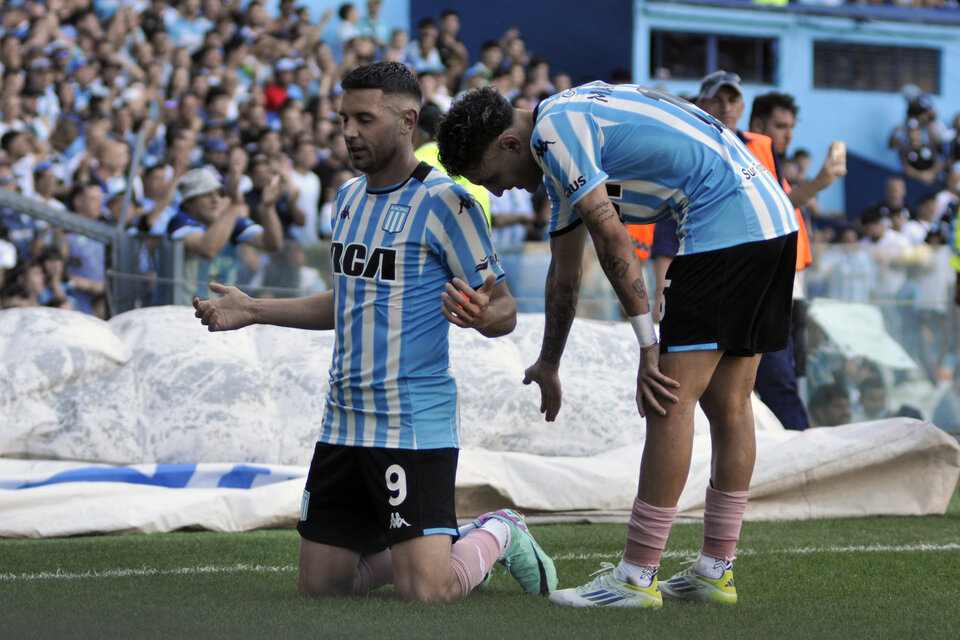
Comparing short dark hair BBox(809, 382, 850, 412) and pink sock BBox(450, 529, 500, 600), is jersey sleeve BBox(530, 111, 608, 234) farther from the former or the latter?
short dark hair BBox(809, 382, 850, 412)

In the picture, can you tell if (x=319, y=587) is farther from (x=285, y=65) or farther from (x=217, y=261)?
(x=285, y=65)

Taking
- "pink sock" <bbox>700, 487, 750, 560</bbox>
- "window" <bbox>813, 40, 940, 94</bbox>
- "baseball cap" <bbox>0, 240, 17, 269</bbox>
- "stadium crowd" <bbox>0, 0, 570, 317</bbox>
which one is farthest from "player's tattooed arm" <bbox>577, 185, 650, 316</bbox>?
"window" <bbox>813, 40, 940, 94</bbox>

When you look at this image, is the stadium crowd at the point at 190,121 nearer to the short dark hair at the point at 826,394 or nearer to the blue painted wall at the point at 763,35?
the short dark hair at the point at 826,394

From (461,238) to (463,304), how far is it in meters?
0.47

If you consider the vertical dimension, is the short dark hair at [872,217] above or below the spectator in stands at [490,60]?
below

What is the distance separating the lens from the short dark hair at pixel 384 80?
3871 millimetres

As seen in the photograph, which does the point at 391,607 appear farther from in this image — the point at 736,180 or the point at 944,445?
the point at 944,445

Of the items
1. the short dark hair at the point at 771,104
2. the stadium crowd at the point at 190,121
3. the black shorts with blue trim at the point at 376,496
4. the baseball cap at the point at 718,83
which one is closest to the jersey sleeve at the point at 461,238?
the black shorts with blue trim at the point at 376,496

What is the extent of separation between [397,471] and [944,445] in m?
3.48

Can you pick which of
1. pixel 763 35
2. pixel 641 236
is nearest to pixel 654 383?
pixel 641 236

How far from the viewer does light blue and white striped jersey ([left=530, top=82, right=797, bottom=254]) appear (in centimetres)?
354

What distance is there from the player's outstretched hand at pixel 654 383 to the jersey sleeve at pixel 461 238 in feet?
1.78

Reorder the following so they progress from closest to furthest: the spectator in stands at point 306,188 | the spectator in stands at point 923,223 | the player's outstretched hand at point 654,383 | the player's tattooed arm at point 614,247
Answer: the player's tattooed arm at point 614,247 → the player's outstretched hand at point 654,383 → the spectator in stands at point 306,188 → the spectator in stands at point 923,223

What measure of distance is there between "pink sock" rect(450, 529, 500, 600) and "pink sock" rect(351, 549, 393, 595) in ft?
0.84
